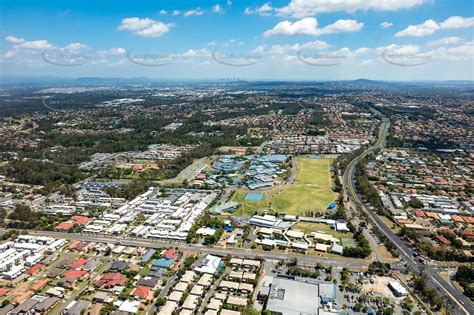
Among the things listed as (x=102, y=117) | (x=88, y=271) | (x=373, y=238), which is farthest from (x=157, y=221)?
(x=102, y=117)

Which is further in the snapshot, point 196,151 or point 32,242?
point 196,151

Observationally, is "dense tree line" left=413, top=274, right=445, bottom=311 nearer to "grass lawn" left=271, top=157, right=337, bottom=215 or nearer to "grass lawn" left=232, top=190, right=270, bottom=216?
"grass lawn" left=271, top=157, right=337, bottom=215

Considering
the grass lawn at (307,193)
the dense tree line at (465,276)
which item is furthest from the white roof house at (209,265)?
the dense tree line at (465,276)

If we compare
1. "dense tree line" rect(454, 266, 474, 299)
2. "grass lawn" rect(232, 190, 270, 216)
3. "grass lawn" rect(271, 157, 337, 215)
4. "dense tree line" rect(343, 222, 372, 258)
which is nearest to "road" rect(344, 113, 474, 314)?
"dense tree line" rect(454, 266, 474, 299)

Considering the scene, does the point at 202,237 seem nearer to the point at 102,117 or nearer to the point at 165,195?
the point at 165,195

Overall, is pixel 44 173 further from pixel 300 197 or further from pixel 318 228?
pixel 318 228

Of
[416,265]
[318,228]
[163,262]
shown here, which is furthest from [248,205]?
[416,265]

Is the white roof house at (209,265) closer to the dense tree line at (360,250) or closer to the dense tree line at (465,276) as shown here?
A: the dense tree line at (360,250)
